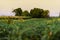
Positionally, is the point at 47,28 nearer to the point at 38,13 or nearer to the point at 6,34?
the point at 6,34

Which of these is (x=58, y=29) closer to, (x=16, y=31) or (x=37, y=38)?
(x=37, y=38)

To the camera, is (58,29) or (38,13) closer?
(58,29)

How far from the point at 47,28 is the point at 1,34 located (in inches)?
12.8

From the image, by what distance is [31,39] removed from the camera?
4.47 feet

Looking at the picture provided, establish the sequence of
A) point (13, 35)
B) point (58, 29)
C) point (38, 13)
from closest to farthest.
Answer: point (58, 29)
point (13, 35)
point (38, 13)

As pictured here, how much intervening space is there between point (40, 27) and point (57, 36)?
17 cm

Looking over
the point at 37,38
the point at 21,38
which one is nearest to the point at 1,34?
the point at 21,38

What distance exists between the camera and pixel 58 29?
1303 mm

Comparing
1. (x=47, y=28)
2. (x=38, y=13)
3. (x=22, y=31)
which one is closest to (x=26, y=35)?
(x=22, y=31)

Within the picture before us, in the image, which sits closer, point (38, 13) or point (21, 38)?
point (21, 38)

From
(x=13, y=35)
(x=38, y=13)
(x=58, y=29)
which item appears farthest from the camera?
(x=38, y=13)

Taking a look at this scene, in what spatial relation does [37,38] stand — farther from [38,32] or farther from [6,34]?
[6,34]

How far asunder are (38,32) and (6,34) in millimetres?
230

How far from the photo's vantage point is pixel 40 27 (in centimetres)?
144
